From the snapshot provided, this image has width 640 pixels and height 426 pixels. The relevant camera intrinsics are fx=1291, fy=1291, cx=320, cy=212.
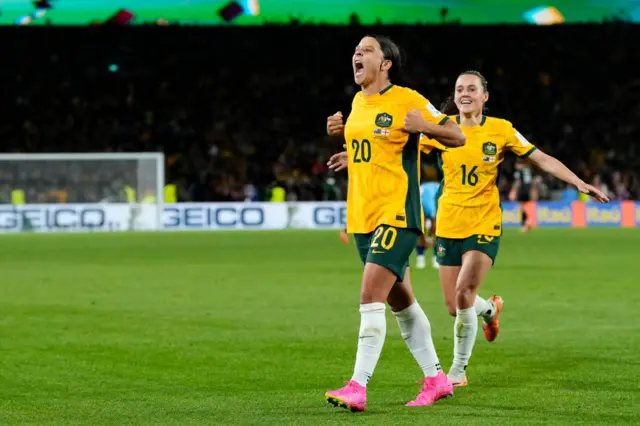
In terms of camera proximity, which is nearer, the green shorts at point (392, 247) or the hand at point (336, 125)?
the green shorts at point (392, 247)

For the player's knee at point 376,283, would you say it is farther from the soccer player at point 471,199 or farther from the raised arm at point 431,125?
the soccer player at point 471,199

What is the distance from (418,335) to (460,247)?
4.91 ft

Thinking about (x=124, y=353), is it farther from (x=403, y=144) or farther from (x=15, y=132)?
(x=15, y=132)

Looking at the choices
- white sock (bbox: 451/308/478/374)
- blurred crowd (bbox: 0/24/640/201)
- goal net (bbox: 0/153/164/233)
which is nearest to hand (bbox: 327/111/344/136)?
white sock (bbox: 451/308/478/374)

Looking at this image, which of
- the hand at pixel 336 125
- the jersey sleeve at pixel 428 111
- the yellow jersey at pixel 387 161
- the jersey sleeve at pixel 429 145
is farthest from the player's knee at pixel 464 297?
the jersey sleeve at pixel 428 111

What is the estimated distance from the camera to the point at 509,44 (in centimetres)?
5659

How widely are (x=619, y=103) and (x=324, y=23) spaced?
1305cm

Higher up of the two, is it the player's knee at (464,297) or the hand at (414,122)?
the hand at (414,122)

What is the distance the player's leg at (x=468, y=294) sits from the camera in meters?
9.02

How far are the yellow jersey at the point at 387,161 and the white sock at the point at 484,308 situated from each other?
6.77 feet

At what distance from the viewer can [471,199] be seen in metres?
9.36

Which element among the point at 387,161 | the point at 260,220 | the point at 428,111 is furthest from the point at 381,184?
the point at 260,220

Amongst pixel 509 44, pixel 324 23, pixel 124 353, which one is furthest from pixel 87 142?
pixel 124 353

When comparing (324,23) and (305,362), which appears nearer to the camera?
(305,362)
